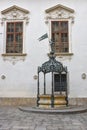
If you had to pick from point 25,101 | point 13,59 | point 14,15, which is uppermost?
point 14,15

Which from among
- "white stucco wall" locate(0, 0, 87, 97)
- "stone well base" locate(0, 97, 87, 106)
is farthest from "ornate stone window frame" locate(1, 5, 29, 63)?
"stone well base" locate(0, 97, 87, 106)

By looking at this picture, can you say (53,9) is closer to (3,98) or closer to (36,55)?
(36,55)

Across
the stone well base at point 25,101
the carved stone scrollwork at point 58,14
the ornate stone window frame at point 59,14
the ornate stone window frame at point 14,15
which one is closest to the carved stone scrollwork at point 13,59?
the ornate stone window frame at point 14,15

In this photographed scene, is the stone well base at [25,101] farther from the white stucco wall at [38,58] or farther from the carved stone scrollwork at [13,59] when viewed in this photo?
the carved stone scrollwork at [13,59]

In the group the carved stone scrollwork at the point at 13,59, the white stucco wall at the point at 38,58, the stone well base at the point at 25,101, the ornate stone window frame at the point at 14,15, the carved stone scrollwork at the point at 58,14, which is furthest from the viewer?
the ornate stone window frame at the point at 14,15

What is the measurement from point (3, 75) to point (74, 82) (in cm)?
470

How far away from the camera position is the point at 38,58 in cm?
2091

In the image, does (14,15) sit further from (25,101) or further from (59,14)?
(25,101)

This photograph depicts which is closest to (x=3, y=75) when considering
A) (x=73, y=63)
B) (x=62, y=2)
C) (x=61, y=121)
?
(x=73, y=63)

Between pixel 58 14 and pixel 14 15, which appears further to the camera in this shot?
pixel 14 15

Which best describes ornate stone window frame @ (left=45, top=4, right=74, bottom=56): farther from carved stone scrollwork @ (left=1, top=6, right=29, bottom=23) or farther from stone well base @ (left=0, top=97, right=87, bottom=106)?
stone well base @ (left=0, top=97, right=87, bottom=106)

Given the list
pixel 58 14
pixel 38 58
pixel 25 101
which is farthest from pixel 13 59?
pixel 58 14

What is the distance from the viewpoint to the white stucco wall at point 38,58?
2055 centimetres

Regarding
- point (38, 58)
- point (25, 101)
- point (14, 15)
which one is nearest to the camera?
point (25, 101)
